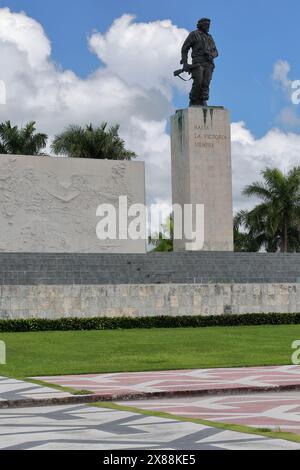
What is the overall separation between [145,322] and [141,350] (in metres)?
6.30

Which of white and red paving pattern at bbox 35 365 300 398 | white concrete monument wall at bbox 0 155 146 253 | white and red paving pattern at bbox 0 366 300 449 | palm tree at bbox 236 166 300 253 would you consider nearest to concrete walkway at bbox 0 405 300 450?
white and red paving pattern at bbox 0 366 300 449

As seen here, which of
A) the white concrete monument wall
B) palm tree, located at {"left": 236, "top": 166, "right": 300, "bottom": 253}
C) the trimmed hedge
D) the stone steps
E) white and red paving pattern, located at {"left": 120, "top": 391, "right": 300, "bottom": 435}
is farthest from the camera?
palm tree, located at {"left": 236, "top": 166, "right": 300, "bottom": 253}

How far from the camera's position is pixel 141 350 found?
14734 millimetres

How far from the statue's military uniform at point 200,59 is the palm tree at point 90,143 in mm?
13628

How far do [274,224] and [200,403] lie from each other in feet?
94.9

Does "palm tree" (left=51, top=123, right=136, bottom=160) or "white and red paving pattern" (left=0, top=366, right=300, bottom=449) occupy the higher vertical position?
"palm tree" (left=51, top=123, right=136, bottom=160)

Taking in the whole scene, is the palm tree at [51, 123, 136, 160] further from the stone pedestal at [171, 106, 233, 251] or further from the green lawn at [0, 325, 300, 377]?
the green lawn at [0, 325, 300, 377]

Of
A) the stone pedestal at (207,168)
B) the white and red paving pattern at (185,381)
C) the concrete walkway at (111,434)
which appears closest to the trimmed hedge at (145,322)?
the stone pedestal at (207,168)

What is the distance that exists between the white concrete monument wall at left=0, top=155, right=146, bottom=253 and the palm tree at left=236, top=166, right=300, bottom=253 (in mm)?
10392

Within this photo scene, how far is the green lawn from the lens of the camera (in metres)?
12.5

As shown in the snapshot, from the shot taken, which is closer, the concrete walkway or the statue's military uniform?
the concrete walkway

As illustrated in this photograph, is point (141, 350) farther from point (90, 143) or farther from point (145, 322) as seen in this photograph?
point (90, 143)

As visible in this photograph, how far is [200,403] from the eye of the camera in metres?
8.96

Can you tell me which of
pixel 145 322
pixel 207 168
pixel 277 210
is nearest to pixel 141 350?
pixel 145 322
